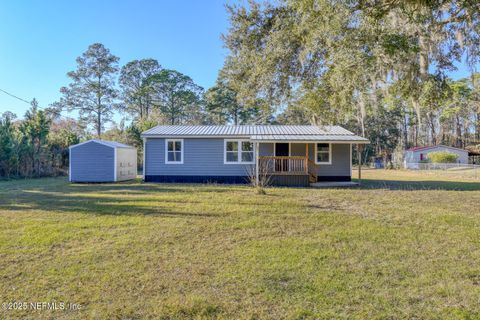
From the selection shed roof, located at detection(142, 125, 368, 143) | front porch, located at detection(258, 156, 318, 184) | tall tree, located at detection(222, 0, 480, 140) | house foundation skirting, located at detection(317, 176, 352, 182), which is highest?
tall tree, located at detection(222, 0, 480, 140)

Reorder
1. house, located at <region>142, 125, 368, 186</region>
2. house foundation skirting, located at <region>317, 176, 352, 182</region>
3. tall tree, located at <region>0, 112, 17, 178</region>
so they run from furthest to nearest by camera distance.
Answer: tall tree, located at <region>0, 112, 17, 178</region>, house foundation skirting, located at <region>317, 176, 352, 182</region>, house, located at <region>142, 125, 368, 186</region>

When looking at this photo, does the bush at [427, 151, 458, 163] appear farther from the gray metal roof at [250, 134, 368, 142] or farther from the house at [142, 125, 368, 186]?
the gray metal roof at [250, 134, 368, 142]

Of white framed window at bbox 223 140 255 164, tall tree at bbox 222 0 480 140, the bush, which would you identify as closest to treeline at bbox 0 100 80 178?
white framed window at bbox 223 140 255 164

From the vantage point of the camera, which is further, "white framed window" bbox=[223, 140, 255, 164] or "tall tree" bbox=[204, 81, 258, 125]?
"tall tree" bbox=[204, 81, 258, 125]

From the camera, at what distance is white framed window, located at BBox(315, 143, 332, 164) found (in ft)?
47.6

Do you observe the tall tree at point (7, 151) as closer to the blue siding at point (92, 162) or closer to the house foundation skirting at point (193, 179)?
the blue siding at point (92, 162)

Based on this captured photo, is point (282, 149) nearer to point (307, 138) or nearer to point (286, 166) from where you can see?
point (286, 166)

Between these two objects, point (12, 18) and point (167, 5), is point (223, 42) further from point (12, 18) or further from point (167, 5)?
point (12, 18)

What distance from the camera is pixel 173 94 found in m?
35.6

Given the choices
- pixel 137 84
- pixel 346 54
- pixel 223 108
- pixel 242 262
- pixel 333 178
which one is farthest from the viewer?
pixel 223 108

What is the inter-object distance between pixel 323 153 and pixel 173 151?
24.4 feet

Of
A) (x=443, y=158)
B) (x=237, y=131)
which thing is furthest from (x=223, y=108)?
(x=443, y=158)

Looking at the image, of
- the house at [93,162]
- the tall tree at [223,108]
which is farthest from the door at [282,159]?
the tall tree at [223,108]

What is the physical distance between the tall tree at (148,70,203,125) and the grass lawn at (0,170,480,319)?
97.4 ft
